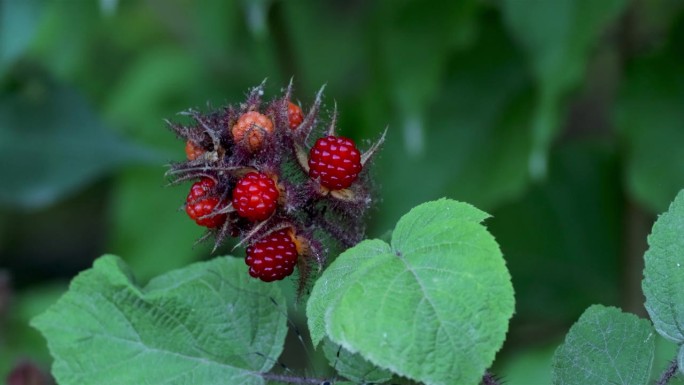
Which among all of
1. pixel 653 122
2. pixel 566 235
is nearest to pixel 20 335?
pixel 566 235

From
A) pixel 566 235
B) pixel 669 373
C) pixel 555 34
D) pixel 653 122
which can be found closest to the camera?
pixel 669 373

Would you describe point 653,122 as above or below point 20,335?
above

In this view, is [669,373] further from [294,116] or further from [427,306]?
[294,116]

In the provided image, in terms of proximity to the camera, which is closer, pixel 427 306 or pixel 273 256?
pixel 427 306

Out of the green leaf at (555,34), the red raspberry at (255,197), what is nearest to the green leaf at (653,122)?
the green leaf at (555,34)

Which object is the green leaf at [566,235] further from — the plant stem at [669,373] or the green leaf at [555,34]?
the plant stem at [669,373]

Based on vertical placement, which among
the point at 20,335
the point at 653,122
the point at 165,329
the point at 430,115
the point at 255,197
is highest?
the point at 653,122

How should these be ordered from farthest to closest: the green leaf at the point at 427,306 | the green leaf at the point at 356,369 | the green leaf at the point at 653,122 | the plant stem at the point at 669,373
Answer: the green leaf at the point at 653,122
the green leaf at the point at 356,369
the plant stem at the point at 669,373
the green leaf at the point at 427,306

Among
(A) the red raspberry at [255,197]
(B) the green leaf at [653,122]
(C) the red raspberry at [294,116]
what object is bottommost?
(A) the red raspberry at [255,197]
